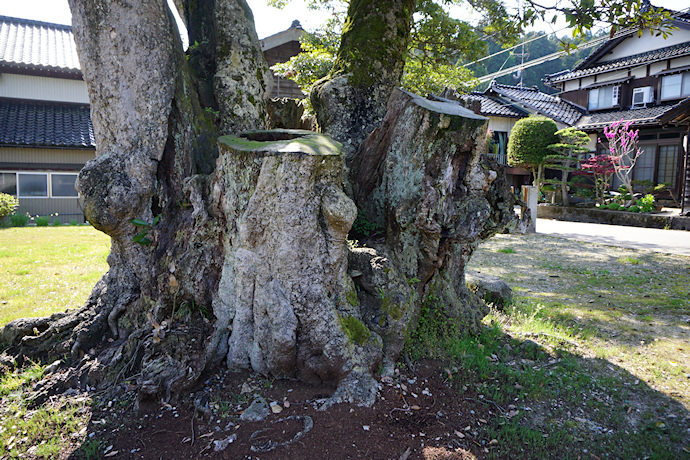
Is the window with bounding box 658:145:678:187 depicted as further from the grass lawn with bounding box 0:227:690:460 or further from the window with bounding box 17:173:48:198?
the window with bounding box 17:173:48:198

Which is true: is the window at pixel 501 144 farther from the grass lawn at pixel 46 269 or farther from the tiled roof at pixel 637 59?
the grass lawn at pixel 46 269

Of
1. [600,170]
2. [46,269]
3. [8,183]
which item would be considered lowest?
[46,269]

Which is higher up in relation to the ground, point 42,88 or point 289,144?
point 42,88

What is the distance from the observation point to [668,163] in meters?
18.8

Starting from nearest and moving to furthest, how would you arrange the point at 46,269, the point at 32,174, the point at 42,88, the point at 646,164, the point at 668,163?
the point at 46,269, the point at 32,174, the point at 42,88, the point at 668,163, the point at 646,164

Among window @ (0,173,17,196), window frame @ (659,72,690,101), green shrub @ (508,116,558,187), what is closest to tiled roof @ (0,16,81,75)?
window @ (0,173,17,196)

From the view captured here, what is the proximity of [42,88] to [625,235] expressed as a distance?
825 inches

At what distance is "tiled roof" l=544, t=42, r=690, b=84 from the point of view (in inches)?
734

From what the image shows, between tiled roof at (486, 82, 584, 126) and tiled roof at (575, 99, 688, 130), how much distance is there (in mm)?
789

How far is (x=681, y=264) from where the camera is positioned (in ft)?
28.9

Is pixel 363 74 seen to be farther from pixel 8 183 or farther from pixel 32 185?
pixel 8 183

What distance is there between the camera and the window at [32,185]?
50.6 ft

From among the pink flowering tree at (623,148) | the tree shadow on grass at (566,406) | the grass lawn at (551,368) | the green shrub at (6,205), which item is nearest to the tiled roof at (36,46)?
the green shrub at (6,205)

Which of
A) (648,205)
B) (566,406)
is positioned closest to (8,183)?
(566,406)
